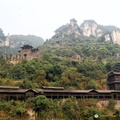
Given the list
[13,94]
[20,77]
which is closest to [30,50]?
[20,77]

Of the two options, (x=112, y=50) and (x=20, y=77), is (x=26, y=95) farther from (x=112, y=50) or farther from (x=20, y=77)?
(x=112, y=50)

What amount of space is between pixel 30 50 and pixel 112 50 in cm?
4035

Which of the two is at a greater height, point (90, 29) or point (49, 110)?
point (90, 29)

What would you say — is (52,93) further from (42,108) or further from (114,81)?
(114,81)

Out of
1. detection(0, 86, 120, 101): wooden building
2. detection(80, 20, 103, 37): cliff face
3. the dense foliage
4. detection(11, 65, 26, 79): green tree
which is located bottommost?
the dense foliage

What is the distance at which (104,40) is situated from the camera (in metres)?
99.9

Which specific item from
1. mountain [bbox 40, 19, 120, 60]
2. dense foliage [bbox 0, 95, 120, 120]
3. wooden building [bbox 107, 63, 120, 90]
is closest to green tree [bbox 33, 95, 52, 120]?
dense foliage [bbox 0, 95, 120, 120]

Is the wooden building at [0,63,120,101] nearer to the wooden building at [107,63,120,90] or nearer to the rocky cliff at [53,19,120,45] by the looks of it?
the wooden building at [107,63,120,90]

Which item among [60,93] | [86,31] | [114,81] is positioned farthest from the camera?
[86,31]

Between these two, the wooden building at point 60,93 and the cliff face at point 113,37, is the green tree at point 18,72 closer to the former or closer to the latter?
the wooden building at point 60,93

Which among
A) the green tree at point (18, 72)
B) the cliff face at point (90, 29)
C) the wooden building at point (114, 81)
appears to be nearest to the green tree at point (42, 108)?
the green tree at point (18, 72)

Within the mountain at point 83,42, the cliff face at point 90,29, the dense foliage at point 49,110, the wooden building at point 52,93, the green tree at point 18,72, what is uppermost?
the cliff face at point 90,29

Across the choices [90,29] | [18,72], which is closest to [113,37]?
[90,29]

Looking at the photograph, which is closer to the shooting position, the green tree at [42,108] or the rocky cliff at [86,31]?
the green tree at [42,108]
